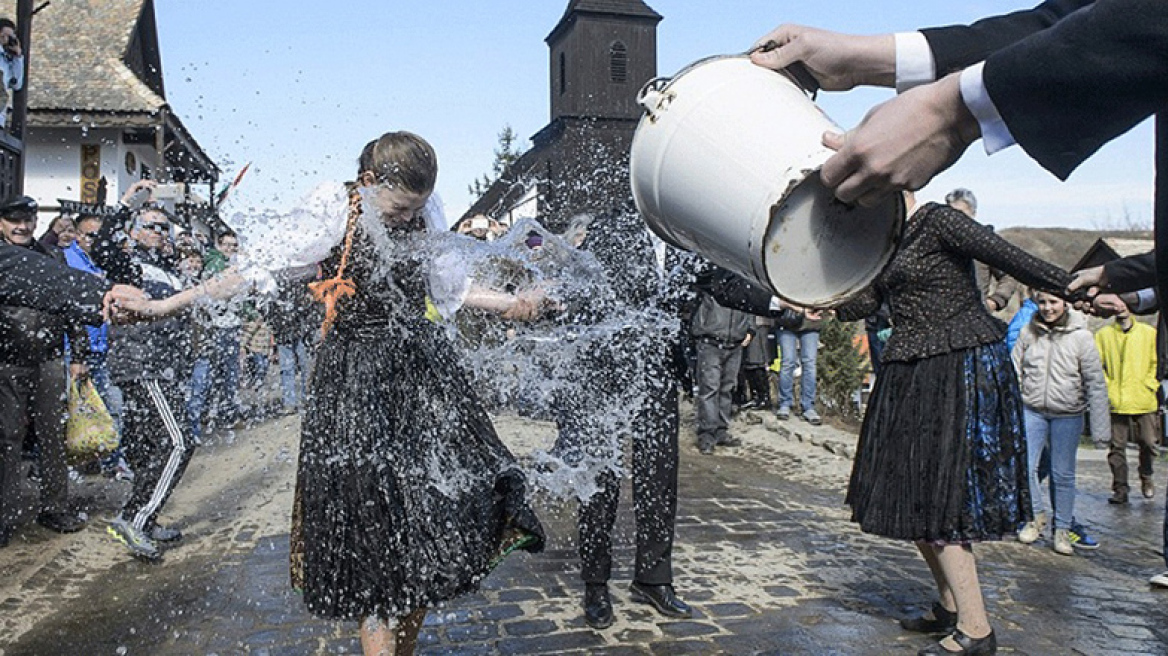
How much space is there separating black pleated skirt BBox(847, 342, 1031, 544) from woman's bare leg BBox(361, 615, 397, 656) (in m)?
2.11

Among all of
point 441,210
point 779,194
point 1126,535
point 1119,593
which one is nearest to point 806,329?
point 1126,535

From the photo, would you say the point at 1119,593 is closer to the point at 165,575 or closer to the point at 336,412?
the point at 336,412

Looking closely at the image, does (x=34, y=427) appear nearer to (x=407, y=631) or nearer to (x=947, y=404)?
(x=407, y=631)

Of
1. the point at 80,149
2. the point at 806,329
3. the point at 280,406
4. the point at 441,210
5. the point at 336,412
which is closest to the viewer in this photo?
the point at 336,412

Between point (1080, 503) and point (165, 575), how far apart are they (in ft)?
23.1

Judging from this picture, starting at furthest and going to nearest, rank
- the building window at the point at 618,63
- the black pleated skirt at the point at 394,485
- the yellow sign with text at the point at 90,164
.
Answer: the building window at the point at 618,63, the yellow sign with text at the point at 90,164, the black pleated skirt at the point at 394,485

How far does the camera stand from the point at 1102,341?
27.7ft

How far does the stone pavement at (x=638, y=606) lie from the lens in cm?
409

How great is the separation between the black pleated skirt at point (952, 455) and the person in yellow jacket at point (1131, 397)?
4.66 meters

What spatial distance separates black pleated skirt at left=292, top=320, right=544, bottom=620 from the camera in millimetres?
2986

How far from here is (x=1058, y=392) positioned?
6.36 meters

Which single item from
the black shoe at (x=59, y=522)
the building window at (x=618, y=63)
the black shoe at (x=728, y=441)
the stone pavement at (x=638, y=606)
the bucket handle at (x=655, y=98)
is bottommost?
the stone pavement at (x=638, y=606)

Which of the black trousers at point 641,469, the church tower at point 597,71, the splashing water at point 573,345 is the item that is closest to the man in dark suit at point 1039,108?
the splashing water at point 573,345

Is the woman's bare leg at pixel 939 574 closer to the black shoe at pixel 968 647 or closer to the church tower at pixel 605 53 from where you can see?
the black shoe at pixel 968 647
